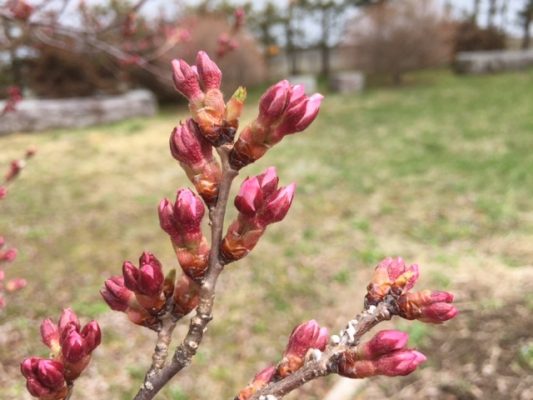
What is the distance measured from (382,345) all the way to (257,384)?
0.66 ft

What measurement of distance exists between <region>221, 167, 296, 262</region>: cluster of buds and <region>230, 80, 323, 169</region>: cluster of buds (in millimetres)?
40

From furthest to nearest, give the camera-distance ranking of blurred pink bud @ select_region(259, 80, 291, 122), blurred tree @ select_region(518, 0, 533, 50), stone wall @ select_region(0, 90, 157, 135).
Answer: blurred tree @ select_region(518, 0, 533, 50) < stone wall @ select_region(0, 90, 157, 135) < blurred pink bud @ select_region(259, 80, 291, 122)

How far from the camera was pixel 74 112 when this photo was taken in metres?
10.3

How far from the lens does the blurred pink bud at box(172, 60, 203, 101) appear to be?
0.72 meters

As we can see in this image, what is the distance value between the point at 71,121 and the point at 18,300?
695 centimetres

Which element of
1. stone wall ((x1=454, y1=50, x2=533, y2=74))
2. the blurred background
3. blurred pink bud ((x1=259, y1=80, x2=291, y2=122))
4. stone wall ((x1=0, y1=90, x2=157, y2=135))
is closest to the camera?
blurred pink bud ((x1=259, y1=80, x2=291, y2=122))

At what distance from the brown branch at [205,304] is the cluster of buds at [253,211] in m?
0.02

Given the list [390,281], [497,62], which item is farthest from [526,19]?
[390,281]

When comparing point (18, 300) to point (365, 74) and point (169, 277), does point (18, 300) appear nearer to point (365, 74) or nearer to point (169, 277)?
point (169, 277)

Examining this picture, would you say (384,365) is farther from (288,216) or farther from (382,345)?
(288,216)

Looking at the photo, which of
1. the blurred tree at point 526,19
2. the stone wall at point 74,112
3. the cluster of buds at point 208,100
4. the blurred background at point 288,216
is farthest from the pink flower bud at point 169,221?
the blurred tree at point 526,19

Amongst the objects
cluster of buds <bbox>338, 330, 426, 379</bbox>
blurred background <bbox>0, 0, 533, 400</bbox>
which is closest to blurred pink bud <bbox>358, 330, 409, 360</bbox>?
cluster of buds <bbox>338, 330, 426, 379</bbox>

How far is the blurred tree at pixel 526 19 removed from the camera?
16.6 meters

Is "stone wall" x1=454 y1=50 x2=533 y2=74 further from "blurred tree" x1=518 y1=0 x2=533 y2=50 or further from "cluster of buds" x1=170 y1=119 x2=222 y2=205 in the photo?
"cluster of buds" x1=170 y1=119 x2=222 y2=205
